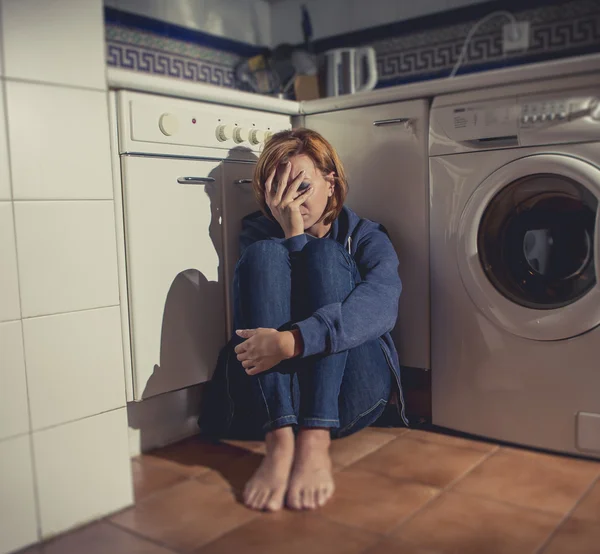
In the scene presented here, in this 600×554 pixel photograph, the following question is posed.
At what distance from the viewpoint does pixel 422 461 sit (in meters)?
1.55

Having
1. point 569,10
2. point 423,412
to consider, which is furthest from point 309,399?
point 569,10

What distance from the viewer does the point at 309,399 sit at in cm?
141

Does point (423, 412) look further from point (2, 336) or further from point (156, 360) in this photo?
point (2, 336)

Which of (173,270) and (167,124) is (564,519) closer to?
(173,270)

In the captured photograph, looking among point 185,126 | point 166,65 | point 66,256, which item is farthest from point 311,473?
point 166,65

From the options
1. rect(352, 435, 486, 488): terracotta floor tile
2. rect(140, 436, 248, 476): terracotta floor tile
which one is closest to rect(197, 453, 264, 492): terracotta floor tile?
rect(140, 436, 248, 476): terracotta floor tile

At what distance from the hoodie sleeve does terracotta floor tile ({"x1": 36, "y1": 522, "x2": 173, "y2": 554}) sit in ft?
1.51

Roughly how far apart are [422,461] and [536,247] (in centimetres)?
58

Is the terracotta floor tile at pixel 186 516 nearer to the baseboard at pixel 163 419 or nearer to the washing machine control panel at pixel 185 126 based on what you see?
the baseboard at pixel 163 419

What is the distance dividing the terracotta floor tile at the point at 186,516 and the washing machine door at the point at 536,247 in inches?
29.7

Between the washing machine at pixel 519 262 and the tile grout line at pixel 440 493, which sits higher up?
the washing machine at pixel 519 262

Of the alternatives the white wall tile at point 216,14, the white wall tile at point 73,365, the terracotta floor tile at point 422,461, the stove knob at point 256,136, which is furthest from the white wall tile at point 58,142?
the white wall tile at point 216,14

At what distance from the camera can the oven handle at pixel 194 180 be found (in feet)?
5.29

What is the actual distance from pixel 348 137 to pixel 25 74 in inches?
37.0
